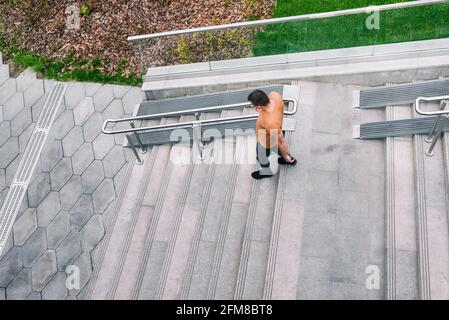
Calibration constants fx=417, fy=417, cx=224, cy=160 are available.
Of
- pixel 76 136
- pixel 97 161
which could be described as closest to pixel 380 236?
pixel 97 161

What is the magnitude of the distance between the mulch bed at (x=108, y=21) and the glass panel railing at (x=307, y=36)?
1.32 meters

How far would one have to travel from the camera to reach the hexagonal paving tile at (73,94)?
28.5 ft

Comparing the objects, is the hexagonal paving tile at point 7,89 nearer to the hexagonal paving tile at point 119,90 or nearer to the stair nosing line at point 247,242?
the hexagonal paving tile at point 119,90

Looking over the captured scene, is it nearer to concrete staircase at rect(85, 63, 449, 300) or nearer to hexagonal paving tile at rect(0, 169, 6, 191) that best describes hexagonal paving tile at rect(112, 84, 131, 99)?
concrete staircase at rect(85, 63, 449, 300)

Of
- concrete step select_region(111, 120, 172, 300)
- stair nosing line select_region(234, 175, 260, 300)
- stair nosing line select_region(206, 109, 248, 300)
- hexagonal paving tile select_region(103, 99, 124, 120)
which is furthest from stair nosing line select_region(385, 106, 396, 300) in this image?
hexagonal paving tile select_region(103, 99, 124, 120)

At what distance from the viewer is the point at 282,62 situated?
682cm

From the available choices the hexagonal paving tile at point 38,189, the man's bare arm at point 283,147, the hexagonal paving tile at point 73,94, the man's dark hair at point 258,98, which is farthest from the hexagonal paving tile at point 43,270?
the man's dark hair at point 258,98

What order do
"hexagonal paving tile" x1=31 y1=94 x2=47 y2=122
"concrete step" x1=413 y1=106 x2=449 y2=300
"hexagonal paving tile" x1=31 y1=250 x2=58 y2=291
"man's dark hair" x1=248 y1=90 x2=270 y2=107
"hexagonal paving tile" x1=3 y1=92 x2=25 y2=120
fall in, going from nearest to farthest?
"concrete step" x1=413 y1=106 x2=449 y2=300 < "man's dark hair" x1=248 y1=90 x2=270 y2=107 < "hexagonal paving tile" x1=31 y1=250 x2=58 y2=291 < "hexagonal paving tile" x1=31 y1=94 x2=47 y2=122 < "hexagonal paving tile" x1=3 y1=92 x2=25 y2=120

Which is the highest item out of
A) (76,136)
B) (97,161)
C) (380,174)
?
(76,136)

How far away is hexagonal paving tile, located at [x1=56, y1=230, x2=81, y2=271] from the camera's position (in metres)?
7.02

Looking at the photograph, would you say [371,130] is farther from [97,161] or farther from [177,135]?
[97,161]

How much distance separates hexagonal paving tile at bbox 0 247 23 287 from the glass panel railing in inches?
165

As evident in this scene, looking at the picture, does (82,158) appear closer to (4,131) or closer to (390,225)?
(4,131)
